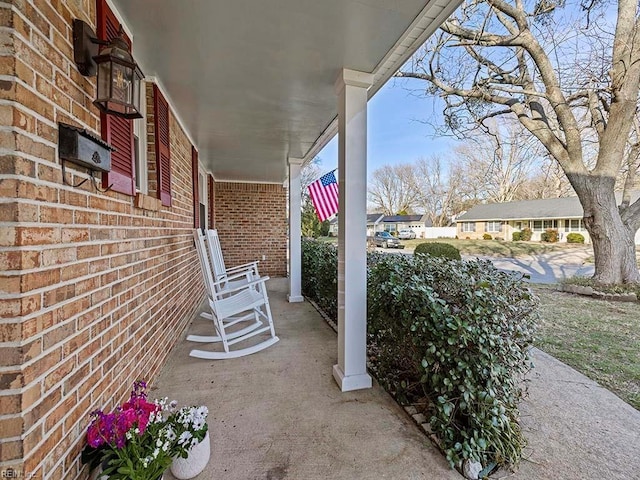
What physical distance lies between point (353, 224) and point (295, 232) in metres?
2.76

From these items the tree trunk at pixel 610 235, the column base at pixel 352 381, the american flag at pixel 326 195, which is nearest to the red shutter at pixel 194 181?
the american flag at pixel 326 195

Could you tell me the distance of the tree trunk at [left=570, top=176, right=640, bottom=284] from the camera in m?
5.87

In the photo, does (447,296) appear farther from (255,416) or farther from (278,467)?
(255,416)

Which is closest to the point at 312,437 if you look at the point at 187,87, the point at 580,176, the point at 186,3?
the point at 186,3

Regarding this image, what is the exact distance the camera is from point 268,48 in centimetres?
200

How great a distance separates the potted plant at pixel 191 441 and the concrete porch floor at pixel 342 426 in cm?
7

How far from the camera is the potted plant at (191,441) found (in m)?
1.39

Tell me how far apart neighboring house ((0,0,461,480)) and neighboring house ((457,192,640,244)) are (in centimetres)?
2176

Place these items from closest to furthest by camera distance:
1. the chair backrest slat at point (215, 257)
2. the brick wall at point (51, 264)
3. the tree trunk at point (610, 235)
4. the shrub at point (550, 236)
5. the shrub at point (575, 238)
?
the brick wall at point (51, 264)
the chair backrest slat at point (215, 257)
the tree trunk at point (610, 235)
the shrub at point (575, 238)
the shrub at point (550, 236)

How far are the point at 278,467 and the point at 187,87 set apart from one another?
2908 millimetres

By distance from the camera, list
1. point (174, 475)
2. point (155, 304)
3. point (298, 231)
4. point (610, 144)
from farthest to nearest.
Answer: point (610, 144)
point (298, 231)
point (155, 304)
point (174, 475)

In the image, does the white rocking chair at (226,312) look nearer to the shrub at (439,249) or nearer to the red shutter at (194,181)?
the red shutter at (194,181)

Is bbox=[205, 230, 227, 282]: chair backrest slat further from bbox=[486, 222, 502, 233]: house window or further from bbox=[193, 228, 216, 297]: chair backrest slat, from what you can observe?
bbox=[486, 222, 502, 233]: house window

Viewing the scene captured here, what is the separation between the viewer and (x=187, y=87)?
261 centimetres
